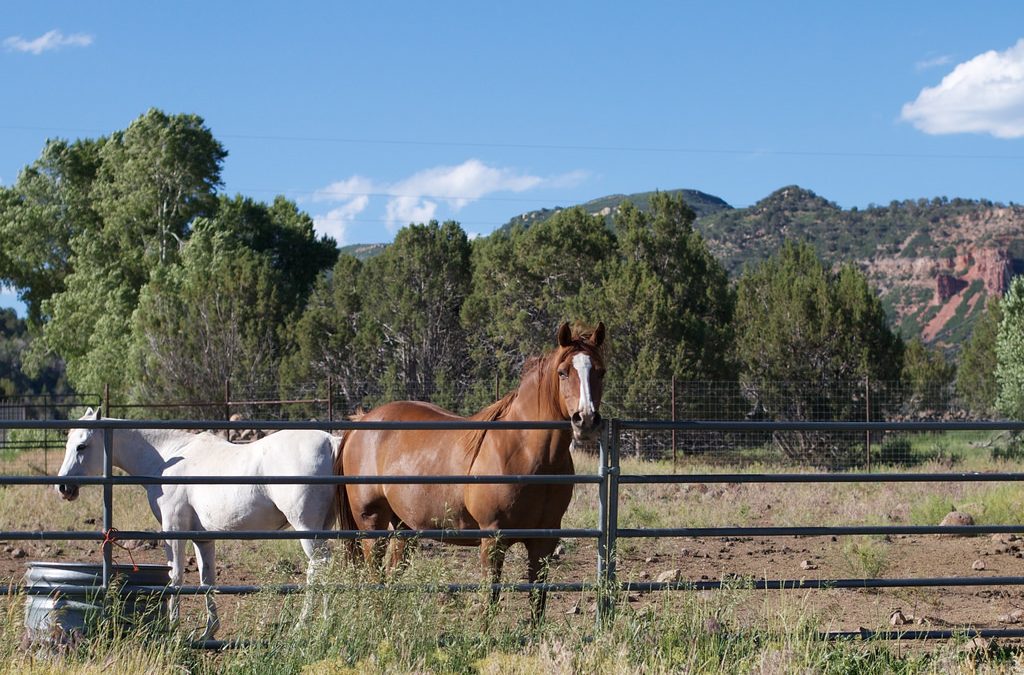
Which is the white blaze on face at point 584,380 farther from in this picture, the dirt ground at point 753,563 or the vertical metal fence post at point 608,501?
the dirt ground at point 753,563

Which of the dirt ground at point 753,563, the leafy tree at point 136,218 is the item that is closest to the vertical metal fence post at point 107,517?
the dirt ground at point 753,563

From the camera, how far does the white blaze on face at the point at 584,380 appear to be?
18.2ft

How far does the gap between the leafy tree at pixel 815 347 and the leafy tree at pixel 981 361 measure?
6.72 metres

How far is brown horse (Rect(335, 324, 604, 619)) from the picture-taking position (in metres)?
5.80

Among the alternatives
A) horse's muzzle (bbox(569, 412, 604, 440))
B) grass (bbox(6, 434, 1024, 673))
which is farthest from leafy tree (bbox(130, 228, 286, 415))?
grass (bbox(6, 434, 1024, 673))

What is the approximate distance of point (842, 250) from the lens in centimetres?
9969

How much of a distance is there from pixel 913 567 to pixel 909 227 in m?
103

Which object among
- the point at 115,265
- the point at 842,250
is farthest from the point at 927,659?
the point at 842,250

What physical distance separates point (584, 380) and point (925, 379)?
2558cm

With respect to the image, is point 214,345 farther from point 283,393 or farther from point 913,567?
point 913,567

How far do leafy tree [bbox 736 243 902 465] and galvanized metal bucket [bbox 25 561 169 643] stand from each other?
20.7m

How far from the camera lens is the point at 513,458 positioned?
627 centimetres

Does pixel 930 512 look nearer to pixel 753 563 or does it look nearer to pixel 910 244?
pixel 753 563

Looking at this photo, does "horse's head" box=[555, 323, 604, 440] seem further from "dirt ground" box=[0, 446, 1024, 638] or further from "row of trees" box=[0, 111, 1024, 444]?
"row of trees" box=[0, 111, 1024, 444]
